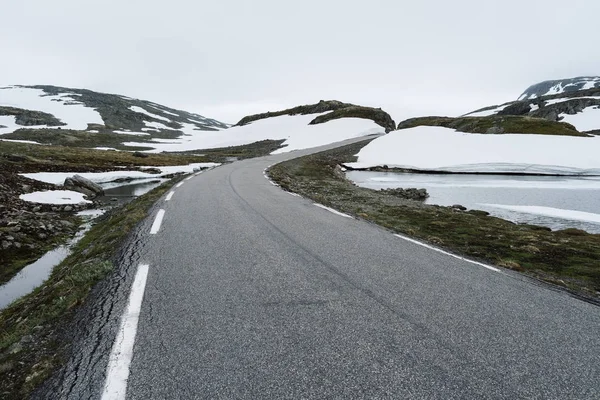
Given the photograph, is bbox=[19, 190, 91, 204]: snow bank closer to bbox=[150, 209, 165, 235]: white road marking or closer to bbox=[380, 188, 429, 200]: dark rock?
bbox=[150, 209, 165, 235]: white road marking

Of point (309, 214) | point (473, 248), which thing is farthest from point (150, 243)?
point (473, 248)

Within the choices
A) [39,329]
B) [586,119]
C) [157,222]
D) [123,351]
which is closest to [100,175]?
[157,222]

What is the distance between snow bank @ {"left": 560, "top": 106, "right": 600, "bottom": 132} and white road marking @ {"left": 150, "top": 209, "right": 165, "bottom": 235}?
11333 cm

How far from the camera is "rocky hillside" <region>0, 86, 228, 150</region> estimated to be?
295ft

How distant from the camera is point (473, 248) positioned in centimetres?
A: 830

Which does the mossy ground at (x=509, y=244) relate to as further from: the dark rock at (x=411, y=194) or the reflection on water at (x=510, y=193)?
the dark rock at (x=411, y=194)

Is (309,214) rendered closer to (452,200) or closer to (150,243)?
(150,243)

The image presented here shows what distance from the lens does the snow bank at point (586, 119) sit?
9162 centimetres

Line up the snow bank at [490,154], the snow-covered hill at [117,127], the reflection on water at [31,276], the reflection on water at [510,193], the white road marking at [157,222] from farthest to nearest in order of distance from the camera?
1. the snow-covered hill at [117,127]
2. the snow bank at [490,154]
3. the reflection on water at [510,193]
4. the white road marking at [157,222]
5. the reflection on water at [31,276]

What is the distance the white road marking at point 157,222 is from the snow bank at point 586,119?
113335 mm

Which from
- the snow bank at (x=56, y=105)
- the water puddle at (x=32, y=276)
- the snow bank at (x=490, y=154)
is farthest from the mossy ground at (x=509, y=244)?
the snow bank at (x=56, y=105)

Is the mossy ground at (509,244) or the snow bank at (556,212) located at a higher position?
the mossy ground at (509,244)

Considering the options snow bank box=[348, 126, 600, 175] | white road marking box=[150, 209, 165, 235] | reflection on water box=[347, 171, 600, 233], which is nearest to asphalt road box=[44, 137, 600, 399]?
white road marking box=[150, 209, 165, 235]

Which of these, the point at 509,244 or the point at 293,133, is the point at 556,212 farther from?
the point at 293,133
